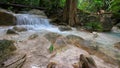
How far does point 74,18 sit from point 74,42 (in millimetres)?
4683

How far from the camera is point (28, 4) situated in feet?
42.3

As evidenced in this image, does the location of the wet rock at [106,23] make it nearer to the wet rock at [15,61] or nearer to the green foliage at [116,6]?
the green foliage at [116,6]

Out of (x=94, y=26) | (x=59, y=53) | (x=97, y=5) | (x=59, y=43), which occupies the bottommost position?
(x=94, y=26)

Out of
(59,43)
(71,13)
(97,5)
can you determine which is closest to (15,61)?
(59,43)

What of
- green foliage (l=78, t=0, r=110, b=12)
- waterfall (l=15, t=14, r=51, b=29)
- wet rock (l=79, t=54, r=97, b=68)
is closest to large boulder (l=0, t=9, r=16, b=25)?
waterfall (l=15, t=14, r=51, b=29)

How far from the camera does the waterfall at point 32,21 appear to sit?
961 cm

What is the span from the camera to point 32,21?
999 centimetres

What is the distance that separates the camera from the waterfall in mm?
9610

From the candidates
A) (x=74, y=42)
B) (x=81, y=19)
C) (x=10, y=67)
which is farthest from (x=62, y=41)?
(x=81, y=19)

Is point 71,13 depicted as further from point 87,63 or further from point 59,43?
point 87,63

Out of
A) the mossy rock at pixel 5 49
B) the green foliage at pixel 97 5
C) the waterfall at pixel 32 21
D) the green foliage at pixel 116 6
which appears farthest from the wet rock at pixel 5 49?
the green foliage at pixel 97 5

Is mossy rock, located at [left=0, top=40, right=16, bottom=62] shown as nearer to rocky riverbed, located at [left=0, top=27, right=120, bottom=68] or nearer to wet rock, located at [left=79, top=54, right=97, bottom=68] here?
rocky riverbed, located at [left=0, top=27, right=120, bottom=68]

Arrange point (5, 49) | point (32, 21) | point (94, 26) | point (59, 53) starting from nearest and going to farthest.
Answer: point (5, 49) → point (59, 53) → point (32, 21) → point (94, 26)

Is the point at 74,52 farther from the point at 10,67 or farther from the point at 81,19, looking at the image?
the point at 81,19
